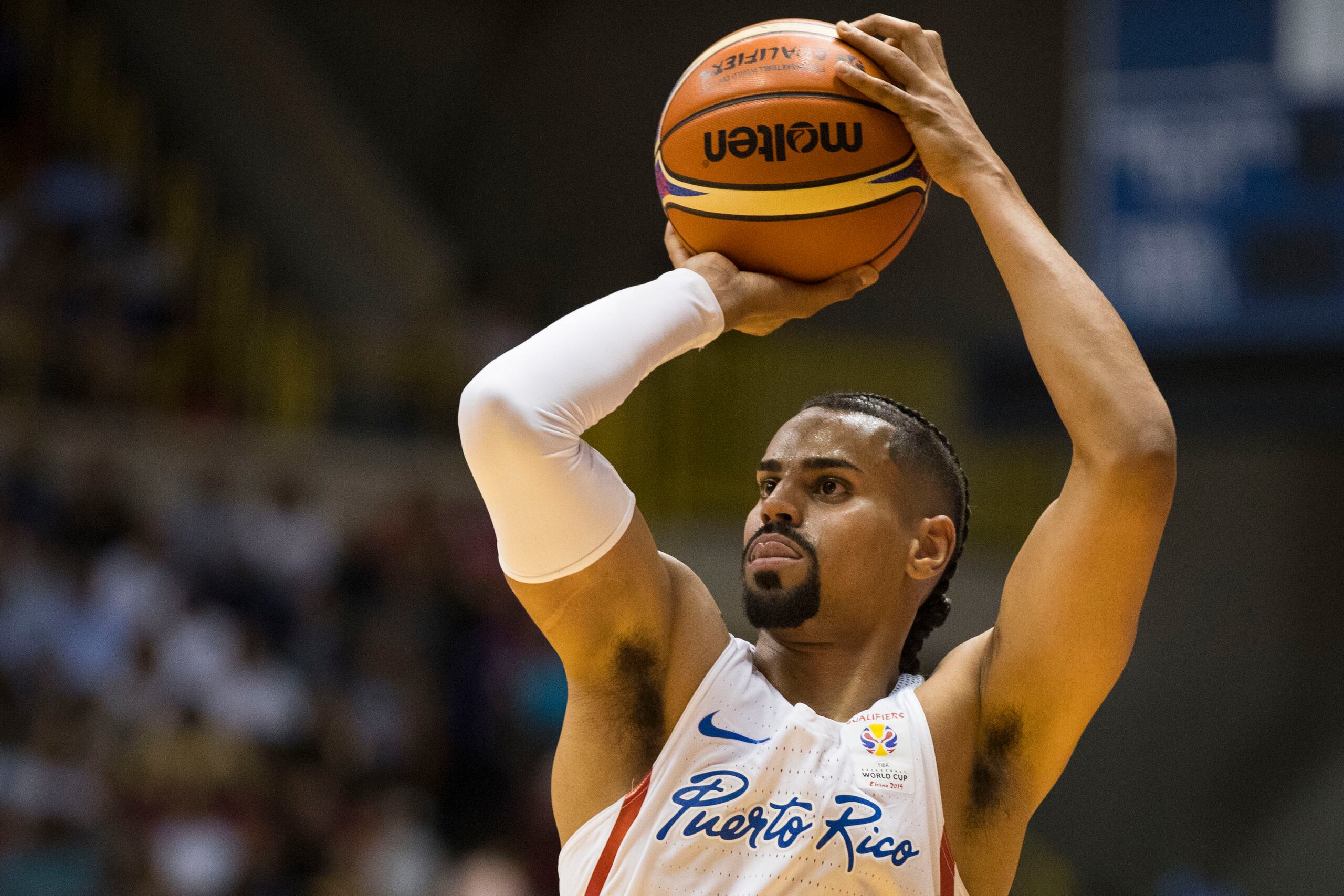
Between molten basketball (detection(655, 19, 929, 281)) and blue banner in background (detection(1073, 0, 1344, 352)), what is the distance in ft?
18.5

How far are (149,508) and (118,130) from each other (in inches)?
149

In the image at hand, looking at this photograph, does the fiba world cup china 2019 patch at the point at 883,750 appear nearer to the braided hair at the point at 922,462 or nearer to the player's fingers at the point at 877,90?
the braided hair at the point at 922,462

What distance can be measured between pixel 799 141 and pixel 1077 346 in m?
0.69

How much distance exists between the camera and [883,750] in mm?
2770

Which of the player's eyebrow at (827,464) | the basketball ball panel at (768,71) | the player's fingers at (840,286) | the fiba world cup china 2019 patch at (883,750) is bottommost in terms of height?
the fiba world cup china 2019 patch at (883,750)

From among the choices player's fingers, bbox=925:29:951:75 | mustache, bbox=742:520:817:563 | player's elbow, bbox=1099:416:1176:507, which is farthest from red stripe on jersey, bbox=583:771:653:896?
player's fingers, bbox=925:29:951:75

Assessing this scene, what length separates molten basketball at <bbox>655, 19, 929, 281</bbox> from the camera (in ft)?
9.61

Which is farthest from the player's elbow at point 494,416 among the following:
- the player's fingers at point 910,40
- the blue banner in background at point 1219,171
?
the blue banner in background at point 1219,171


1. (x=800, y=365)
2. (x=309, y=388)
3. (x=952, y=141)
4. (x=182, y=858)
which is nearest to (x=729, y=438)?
(x=800, y=365)

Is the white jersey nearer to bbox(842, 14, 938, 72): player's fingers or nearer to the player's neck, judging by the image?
the player's neck

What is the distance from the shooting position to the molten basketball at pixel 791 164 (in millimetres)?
2928

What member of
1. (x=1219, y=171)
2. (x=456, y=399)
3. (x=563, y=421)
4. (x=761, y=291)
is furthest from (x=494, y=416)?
(x=456, y=399)

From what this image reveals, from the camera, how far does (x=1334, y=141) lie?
26.2 feet

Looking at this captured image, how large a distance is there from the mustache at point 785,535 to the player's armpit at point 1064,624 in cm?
40
